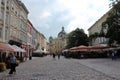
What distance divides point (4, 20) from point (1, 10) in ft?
6.72

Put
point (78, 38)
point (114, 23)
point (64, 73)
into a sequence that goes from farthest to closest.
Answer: point (78, 38)
point (114, 23)
point (64, 73)

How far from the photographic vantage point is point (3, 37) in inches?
1660

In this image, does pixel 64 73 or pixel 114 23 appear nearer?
pixel 64 73

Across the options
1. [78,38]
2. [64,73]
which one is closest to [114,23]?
[64,73]

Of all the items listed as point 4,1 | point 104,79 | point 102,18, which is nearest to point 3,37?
point 4,1

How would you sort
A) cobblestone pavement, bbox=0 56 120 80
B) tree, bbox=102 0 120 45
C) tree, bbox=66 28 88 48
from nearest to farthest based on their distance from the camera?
1. cobblestone pavement, bbox=0 56 120 80
2. tree, bbox=102 0 120 45
3. tree, bbox=66 28 88 48

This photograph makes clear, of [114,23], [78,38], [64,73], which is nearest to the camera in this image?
[64,73]

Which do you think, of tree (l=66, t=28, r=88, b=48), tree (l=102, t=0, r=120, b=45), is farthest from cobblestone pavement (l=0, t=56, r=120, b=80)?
tree (l=66, t=28, r=88, b=48)

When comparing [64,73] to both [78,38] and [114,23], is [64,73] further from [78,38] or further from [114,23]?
[78,38]

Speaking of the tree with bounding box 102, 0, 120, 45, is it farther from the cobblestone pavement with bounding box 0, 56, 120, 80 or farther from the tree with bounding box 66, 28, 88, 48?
the tree with bounding box 66, 28, 88, 48

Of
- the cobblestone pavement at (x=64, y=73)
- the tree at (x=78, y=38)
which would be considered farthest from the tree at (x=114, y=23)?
the tree at (x=78, y=38)

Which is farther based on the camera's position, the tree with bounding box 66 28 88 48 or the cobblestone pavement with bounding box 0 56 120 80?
the tree with bounding box 66 28 88 48

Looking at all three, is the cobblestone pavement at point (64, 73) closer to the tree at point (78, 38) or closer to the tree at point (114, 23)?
the tree at point (114, 23)

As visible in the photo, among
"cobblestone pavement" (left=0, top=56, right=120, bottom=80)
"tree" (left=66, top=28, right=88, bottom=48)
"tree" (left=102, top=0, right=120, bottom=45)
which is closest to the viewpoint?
"cobblestone pavement" (left=0, top=56, right=120, bottom=80)
